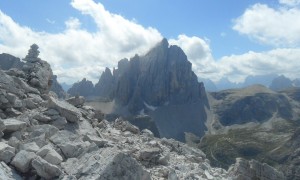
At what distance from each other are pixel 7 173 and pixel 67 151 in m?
3.92

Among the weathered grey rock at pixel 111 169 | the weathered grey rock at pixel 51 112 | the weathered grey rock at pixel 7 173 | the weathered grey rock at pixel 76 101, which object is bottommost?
the weathered grey rock at pixel 7 173

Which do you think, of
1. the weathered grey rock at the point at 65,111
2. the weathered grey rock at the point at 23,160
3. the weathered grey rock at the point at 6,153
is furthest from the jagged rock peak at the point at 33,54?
the weathered grey rock at the point at 23,160

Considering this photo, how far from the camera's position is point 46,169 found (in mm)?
17562

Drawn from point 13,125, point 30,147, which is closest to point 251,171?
point 30,147

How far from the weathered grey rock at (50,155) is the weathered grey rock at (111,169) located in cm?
101

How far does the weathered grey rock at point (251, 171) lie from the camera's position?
26.5 m

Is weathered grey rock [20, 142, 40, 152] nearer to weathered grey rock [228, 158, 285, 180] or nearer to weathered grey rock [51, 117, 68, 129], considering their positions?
weathered grey rock [51, 117, 68, 129]

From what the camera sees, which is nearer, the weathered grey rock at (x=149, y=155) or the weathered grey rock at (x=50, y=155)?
the weathered grey rock at (x=50, y=155)

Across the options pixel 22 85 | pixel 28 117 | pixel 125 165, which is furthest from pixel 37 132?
pixel 22 85

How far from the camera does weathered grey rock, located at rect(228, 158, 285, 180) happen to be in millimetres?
26547

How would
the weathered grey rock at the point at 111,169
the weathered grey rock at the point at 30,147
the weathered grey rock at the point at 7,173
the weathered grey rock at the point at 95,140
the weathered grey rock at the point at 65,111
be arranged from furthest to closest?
the weathered grey rock at the point at 65,111, the weathered grey rock at the point at 95,140, the weathered grey rock at the point at 30,147, the weathered grey rock at the point at 7,173, the weathered grey rock at the point at 111,169

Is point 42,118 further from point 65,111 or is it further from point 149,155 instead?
point 149,155

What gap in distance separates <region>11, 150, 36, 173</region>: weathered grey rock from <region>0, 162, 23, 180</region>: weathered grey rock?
1.04 ft

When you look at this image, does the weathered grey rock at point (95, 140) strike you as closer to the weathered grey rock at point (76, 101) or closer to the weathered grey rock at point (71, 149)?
the weathered grey rock at point (71, 149)
